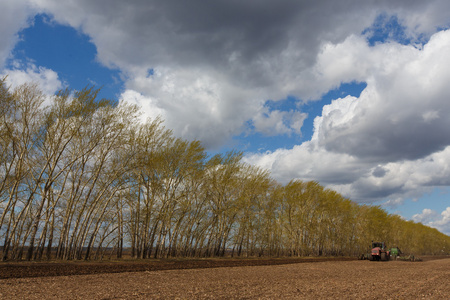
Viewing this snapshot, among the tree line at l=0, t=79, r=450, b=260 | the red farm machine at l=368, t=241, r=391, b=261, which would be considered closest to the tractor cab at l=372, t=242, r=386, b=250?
the red farm machine at l=368, t=241, r=391, b=261

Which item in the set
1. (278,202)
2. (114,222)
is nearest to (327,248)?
(278,202)

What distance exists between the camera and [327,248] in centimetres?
6638

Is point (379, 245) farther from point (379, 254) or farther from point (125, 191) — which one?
point (125, 191)

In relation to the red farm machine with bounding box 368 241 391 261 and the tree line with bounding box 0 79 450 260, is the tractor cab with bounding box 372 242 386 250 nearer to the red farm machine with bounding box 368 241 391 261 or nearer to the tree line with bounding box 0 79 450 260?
the red farm machine with bounding box 368 241 391 261

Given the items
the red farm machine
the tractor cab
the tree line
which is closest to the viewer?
the tree line

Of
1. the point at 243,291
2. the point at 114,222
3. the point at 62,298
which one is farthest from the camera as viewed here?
the point at 114,222

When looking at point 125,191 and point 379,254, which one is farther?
point 379,254

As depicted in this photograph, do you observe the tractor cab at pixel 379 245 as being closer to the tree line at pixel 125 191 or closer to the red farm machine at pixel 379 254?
the red farm machine at pixel 379 254

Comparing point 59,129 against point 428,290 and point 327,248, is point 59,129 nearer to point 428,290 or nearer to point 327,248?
point 428,290

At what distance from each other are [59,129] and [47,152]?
1.98 metres

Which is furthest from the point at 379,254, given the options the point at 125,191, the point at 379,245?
the point at 125,191

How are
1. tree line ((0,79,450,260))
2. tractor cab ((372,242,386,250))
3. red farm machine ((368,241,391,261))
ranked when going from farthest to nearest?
tractor cab ((372,242,386,250)) → red farm machine ((368,241,391,261)) → tree line ((0,79,450,260))

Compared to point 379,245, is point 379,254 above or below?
below

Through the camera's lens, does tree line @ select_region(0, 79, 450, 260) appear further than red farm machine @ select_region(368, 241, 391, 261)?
No
